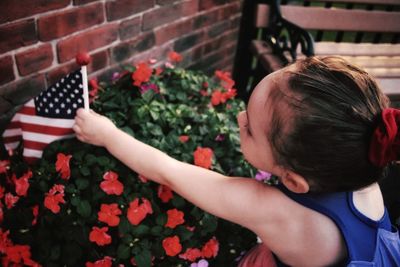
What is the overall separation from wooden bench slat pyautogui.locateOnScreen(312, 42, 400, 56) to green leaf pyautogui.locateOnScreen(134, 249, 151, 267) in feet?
6.00

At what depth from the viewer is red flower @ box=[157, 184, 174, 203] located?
1.44 metres

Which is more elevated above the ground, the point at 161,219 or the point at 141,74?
the point at 141,74

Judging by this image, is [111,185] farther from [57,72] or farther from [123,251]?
[57,72]

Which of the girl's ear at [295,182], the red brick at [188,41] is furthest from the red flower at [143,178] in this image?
the red brick at [188,41]

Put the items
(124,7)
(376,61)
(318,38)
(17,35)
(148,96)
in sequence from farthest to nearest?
(318,38) < (376,61) < (124,7) < (148,96) < (17,35)

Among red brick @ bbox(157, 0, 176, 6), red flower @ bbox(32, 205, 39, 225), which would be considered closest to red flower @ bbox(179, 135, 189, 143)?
red flower @ bbox(32, 205, 39, 225)

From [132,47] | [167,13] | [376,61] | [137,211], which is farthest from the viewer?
[376,61]

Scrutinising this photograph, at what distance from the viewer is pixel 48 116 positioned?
145 cm

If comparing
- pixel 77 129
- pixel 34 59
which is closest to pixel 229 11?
pixel 34 59

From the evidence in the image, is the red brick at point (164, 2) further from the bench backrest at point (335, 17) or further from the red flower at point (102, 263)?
the red flower at point (102, 263)

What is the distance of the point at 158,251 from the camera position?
1.38m

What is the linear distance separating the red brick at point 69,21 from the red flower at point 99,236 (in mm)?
756

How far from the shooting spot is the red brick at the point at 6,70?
1448 mm

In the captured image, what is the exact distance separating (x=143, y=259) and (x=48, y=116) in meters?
0.61
